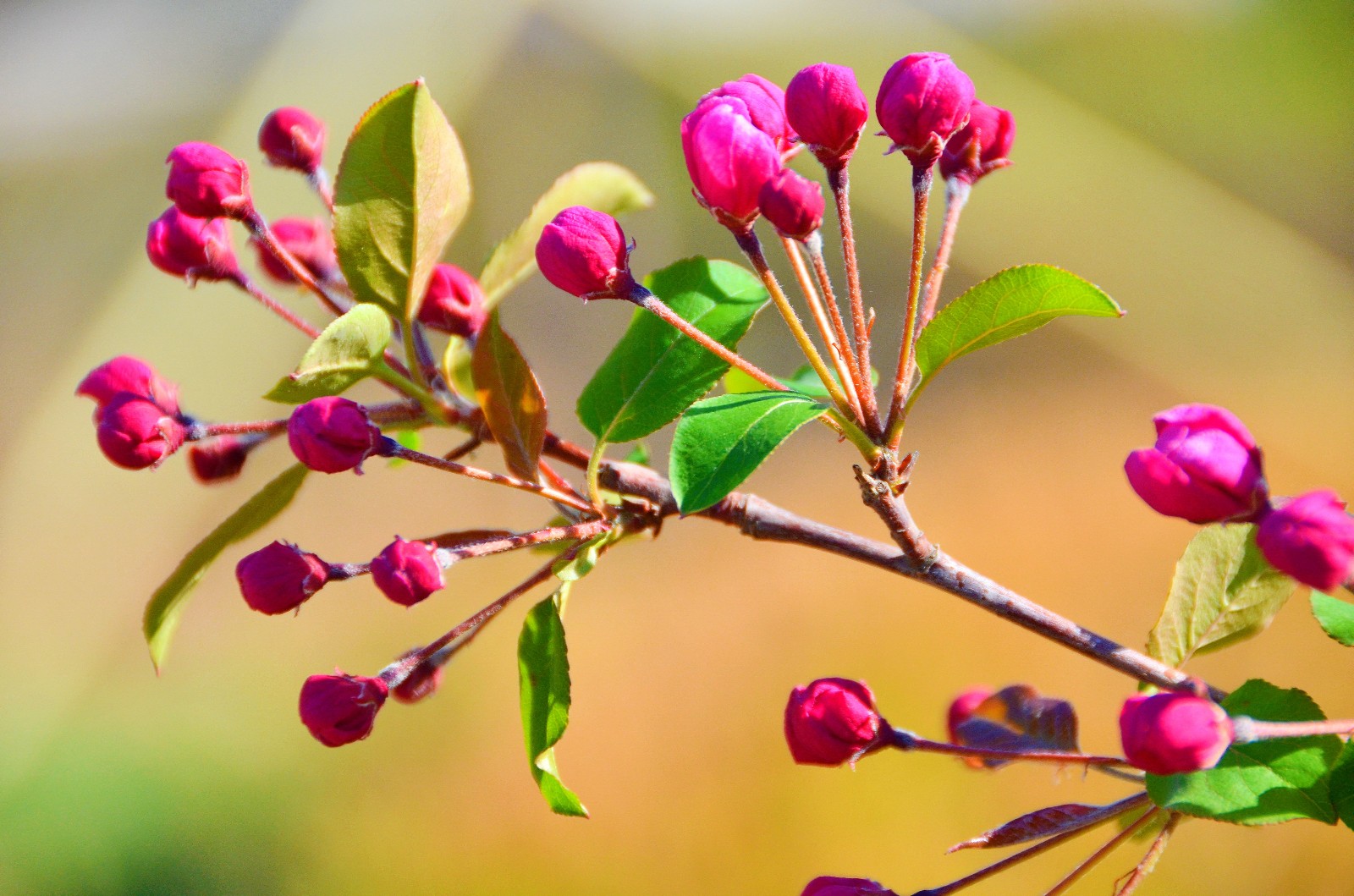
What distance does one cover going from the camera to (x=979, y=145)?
55 centimetres

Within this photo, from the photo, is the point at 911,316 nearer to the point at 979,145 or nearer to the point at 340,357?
the point at 979,145

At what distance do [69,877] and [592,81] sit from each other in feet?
11.6

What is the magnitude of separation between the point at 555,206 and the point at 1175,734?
46cm

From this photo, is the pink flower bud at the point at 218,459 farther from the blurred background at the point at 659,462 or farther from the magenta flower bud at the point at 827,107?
the blurred background at the point at 659,462

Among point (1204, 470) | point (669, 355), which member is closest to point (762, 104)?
point (669, 355)

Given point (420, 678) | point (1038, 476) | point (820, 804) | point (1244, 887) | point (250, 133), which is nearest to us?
point (420, 678)

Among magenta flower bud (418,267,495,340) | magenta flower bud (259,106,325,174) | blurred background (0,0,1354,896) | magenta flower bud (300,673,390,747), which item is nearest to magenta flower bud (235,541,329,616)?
magenta flower bud (300,673,390,747)

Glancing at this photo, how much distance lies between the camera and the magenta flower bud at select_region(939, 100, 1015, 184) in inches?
21.5

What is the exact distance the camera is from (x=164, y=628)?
60 centimetres

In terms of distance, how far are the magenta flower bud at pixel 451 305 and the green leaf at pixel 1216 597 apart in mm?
427

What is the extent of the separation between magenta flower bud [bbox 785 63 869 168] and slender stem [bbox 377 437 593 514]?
0.22 meters

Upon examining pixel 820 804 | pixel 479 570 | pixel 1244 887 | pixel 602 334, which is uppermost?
pixel 602 334

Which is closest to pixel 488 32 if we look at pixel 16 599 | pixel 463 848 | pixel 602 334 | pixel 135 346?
pixel 602 334

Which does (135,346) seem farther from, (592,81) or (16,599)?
(592,81)
